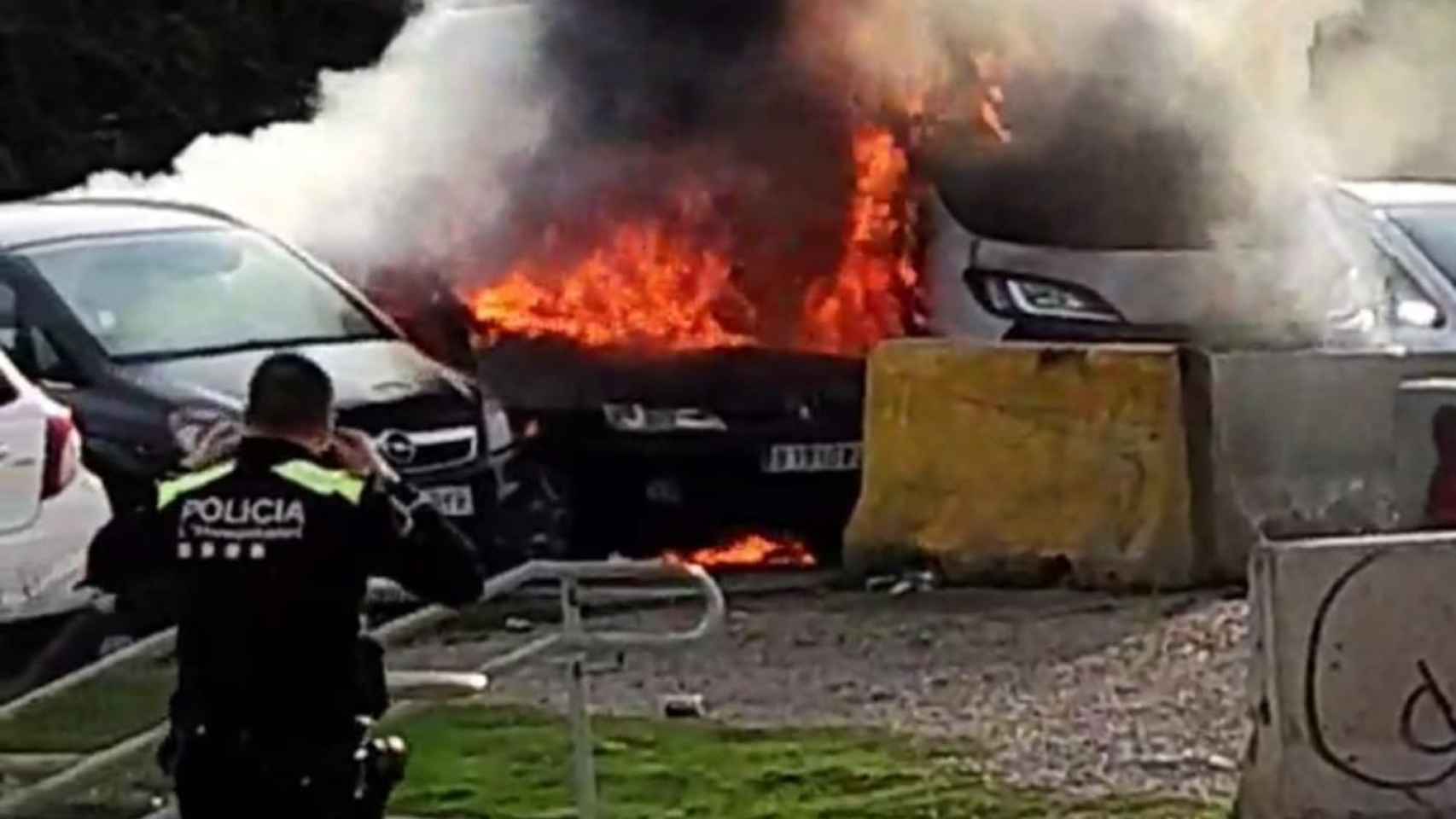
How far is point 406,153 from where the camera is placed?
53.5 ft

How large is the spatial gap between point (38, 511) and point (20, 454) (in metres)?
0.19

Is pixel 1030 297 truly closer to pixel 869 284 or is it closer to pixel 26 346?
pixel 869 284

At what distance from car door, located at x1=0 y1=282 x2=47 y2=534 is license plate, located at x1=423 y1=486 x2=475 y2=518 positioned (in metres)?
2.23

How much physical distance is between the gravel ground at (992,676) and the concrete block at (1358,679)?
1.09m

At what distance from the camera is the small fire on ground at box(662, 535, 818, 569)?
1478 cm

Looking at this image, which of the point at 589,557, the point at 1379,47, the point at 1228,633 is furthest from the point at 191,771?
the point at 1379,47

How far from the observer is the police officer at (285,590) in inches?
264

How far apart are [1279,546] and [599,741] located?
8.82 feet

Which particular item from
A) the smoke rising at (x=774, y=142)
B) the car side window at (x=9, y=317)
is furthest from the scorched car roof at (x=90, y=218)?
the smoke rising at (x=774, y=142)

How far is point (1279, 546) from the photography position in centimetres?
880

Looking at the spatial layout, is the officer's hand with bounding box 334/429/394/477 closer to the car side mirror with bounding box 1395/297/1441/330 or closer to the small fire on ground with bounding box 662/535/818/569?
the small fire on ground with bounding box 662/535/818/569

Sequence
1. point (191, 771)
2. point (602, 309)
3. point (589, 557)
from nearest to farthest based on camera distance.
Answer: point (191, 771) < point (589, 557) < point (602, 309)

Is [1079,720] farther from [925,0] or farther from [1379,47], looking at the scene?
[1379,47]

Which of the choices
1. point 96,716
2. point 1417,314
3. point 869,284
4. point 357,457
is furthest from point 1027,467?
point 357,457
